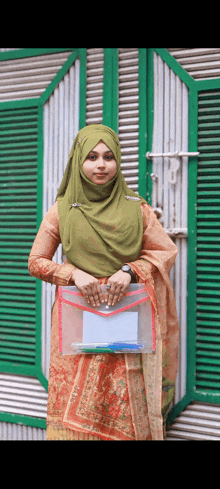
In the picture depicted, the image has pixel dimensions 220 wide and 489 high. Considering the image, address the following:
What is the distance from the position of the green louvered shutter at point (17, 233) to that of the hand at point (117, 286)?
1042 millimetres

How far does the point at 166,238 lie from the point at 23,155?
49.6 inches

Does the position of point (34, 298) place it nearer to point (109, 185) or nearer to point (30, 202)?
point (30, 202)

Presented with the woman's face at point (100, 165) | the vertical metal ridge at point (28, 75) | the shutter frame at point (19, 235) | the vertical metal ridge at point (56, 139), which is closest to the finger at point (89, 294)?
the woman's face at point (100, 165)

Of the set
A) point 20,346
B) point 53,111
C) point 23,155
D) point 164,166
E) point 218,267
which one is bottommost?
point 20,346

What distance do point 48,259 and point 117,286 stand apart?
1.24ft

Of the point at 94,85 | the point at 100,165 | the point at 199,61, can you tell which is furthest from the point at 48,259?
the point at 199,61

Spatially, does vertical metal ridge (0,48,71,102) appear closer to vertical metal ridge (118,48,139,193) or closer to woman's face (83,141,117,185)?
vertical metal ridge (118,48,139,193)

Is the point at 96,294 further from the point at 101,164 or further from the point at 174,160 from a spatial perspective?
the point at 174,160

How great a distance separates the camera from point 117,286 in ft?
5.25

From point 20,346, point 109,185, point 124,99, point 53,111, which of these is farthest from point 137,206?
point 20,346

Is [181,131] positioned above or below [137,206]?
above

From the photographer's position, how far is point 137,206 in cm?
177

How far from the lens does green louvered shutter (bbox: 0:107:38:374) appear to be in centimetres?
254

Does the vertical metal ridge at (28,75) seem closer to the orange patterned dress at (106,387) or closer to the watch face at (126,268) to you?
the orange patterned dress at (106,387)
